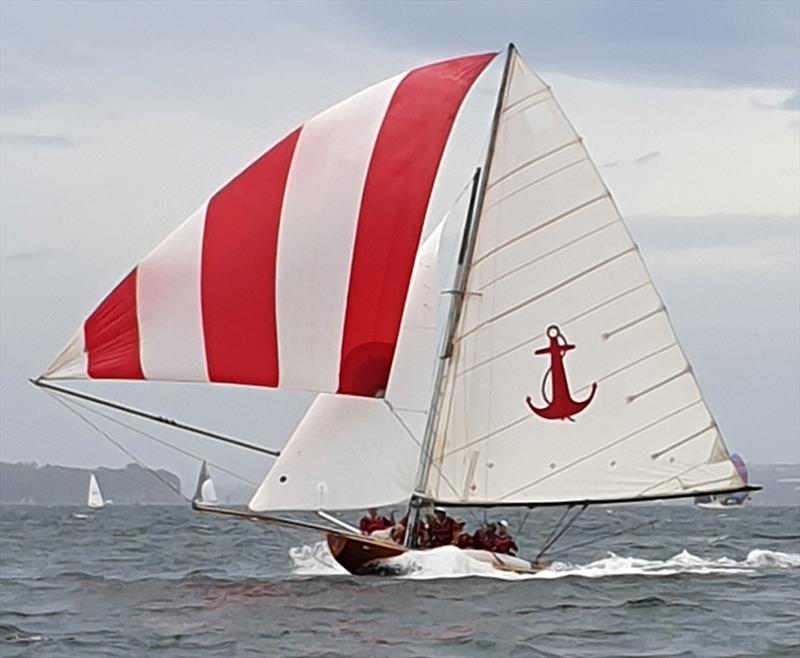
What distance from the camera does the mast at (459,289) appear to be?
2797 centimetres

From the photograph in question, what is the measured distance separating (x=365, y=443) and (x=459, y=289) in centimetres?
262

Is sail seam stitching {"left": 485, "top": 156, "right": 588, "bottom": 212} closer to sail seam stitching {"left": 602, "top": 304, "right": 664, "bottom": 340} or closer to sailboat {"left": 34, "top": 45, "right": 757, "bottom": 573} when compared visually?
sailboat {"left": 34, "top": 45, "right": 757, "bottom": 573}

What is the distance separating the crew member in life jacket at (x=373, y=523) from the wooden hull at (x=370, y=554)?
567 millimetres

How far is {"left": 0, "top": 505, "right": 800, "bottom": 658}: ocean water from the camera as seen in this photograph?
22.0 meters

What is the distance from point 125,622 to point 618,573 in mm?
11177

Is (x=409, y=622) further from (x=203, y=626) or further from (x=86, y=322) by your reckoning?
(x=86, y=322)

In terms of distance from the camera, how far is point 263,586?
28.8 m

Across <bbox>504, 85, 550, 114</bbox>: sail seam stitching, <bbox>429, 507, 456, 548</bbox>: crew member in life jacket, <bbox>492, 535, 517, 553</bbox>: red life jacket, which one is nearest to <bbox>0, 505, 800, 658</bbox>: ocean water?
<bbox>492, 535, 517, 553</bbox>: red life jacket

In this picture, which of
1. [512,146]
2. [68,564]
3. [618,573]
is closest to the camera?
[512,146]

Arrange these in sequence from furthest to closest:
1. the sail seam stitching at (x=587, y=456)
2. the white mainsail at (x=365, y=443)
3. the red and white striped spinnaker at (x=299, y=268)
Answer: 1. the sail seam stitching at (x=587, y=456)
2. the white mainsail at (x=365, y=443)
3. the red and white striped spinnaker at (x=299, y=268)

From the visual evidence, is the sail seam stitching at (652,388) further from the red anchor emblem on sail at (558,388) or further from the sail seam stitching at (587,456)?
the red anchor emblem on sail at (558,388)

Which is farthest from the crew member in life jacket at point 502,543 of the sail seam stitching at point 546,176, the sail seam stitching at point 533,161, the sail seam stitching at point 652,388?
the sail seam stitching at point 533,161

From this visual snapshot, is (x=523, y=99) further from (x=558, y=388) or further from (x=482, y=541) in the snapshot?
(x=482, y=541)

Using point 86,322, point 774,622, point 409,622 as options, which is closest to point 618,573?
point 774,622
